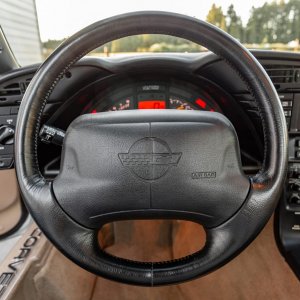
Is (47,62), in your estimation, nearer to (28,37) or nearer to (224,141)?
(224,141)

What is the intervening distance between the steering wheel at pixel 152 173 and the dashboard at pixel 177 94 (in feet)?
1.56

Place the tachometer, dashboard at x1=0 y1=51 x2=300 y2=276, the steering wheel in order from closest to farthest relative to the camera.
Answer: the steering wheel → dashboard at x1=0 y1=51 x2=300 y2=276 → the tachometer

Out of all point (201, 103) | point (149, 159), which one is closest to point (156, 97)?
point (201, 103)

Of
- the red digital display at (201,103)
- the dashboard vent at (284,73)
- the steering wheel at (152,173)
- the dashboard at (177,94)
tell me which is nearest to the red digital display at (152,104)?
the dashboard at (177,94)

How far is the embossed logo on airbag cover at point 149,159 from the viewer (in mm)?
868

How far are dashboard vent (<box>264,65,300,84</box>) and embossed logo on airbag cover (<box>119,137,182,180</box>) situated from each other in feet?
2.21

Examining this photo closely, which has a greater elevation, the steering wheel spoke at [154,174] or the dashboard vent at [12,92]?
the dashboard vent at [12,92]

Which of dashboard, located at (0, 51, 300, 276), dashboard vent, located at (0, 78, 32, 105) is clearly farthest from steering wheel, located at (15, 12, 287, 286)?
dashboard vent, located at (0, 78, 32, 105)

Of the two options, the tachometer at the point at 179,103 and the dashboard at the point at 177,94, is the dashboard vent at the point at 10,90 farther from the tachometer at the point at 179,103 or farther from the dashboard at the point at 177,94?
the tachometer at the point at 179,103

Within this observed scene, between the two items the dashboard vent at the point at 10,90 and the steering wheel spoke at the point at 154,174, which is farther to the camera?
the dashboard vent at the point at 10,90

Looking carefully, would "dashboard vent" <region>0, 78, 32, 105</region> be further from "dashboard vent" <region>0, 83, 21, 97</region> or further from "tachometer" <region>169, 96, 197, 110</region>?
"tachometer" <region>169, 96, 197, 110</region>

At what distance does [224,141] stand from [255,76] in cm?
16

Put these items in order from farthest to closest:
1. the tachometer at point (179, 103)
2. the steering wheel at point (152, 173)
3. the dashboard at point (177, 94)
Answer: the tachometer at point (179, 103) → the dashboard at point (177, 94) → the steering wheel at point (152, 173)

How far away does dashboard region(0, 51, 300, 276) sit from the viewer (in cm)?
135
